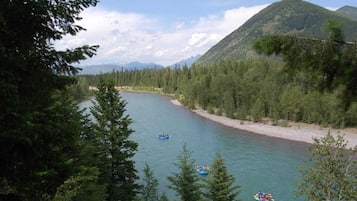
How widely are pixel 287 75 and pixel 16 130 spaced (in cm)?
384

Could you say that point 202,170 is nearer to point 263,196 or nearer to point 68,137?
point 263,196

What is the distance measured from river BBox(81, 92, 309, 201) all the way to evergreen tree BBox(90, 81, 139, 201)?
10.6 m

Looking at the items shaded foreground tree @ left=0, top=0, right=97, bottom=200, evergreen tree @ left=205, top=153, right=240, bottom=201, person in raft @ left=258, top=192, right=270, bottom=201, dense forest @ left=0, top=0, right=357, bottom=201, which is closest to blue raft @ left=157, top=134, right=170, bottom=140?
person in raft @ left=258, top=192, right=270, bottom=201

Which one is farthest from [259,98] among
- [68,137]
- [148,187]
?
[68,137]


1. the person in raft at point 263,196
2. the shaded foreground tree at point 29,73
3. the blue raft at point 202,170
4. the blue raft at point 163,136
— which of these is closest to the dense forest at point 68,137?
the shaded foreground tree at point 29,73

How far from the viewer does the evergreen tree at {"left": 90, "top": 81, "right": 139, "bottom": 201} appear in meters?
18.2

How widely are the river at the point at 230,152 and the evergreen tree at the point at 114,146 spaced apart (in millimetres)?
10558

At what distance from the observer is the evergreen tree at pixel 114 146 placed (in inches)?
716

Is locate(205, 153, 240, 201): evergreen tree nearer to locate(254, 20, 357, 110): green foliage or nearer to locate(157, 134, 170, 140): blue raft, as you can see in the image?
locate(254, 20, 357, 110): green foliage

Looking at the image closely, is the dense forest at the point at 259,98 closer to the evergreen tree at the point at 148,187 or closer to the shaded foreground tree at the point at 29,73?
the evergreen tree at the point at 148,187

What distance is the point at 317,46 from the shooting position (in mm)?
4117

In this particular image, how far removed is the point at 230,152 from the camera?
44031 mm

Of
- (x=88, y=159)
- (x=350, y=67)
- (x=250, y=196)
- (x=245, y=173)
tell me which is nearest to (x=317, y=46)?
(x=350, y=67)

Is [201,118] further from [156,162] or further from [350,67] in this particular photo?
[350,67]
